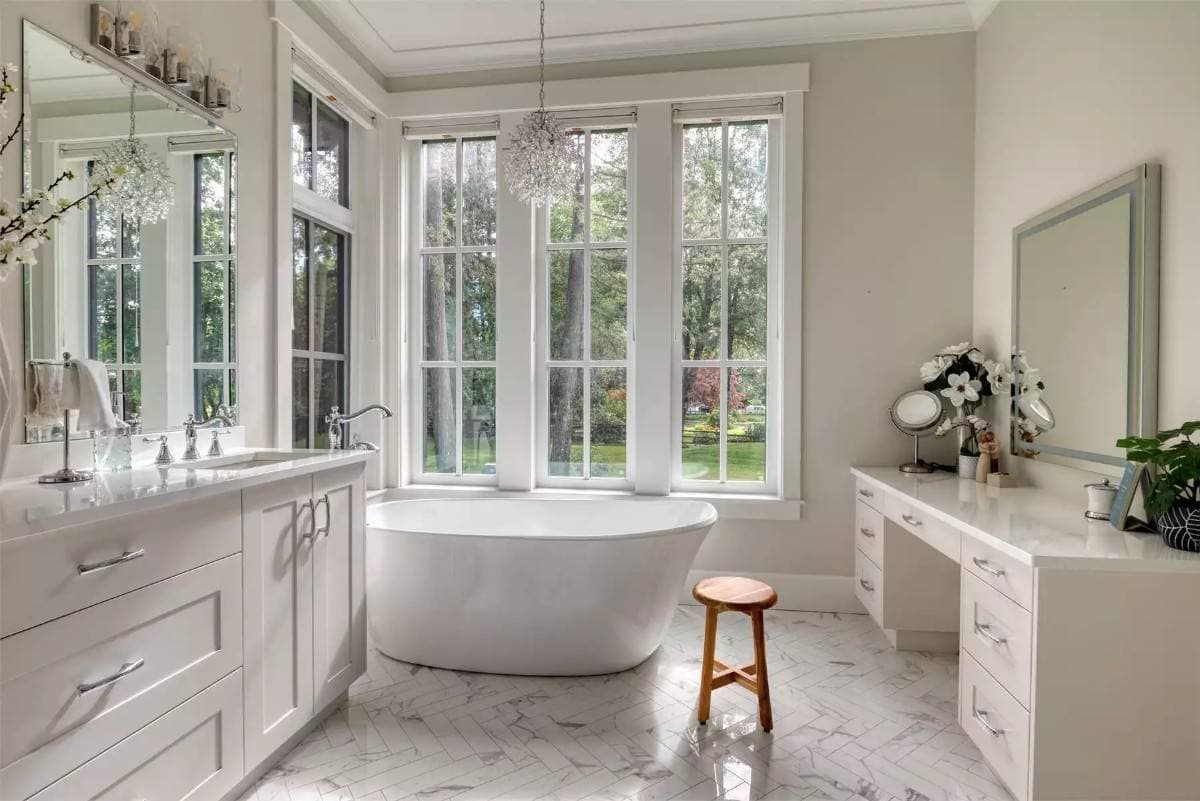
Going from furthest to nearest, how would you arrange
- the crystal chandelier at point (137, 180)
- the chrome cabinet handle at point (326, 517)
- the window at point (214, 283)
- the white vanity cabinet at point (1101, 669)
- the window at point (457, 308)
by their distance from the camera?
1. the window at point (457, 308)
2. the window at point (214, 283)
3. the chrome cabinet handle at point (326, 517)
4. the crystal chandelier at point (137, 180)
5. the white vanity cabinet at point (1101, 669)

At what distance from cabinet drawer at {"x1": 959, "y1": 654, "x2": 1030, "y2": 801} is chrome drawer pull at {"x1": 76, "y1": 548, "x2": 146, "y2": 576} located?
2104mm

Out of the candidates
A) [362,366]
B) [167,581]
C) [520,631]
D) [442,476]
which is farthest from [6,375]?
[442,476]

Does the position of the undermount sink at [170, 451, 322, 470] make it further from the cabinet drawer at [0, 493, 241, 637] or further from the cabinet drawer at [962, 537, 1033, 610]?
the cabinet drawer at [962, 537, 1033, 610]

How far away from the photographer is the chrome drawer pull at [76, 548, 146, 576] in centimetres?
116

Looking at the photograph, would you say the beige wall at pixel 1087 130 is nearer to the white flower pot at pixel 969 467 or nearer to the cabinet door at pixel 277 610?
the white flower pot at pixel 969 467

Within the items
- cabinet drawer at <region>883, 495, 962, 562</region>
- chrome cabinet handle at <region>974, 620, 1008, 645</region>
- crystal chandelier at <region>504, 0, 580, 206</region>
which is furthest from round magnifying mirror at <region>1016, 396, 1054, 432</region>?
crystal chandelier at <region>504, 0, 580, 206</region>

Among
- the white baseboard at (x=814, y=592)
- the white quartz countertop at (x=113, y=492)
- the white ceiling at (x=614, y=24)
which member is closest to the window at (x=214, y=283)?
the white quartz countertop at (x=113, y=492)

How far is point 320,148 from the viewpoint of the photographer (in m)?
3.06

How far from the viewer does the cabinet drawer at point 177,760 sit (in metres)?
1.20

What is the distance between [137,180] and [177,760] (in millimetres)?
1657

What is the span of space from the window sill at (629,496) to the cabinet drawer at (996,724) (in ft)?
4.18

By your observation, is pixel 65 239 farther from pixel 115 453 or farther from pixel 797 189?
pixel 797 189

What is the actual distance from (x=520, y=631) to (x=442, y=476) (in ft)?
Answer: 4.74

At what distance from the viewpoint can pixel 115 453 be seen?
1.72 meters
